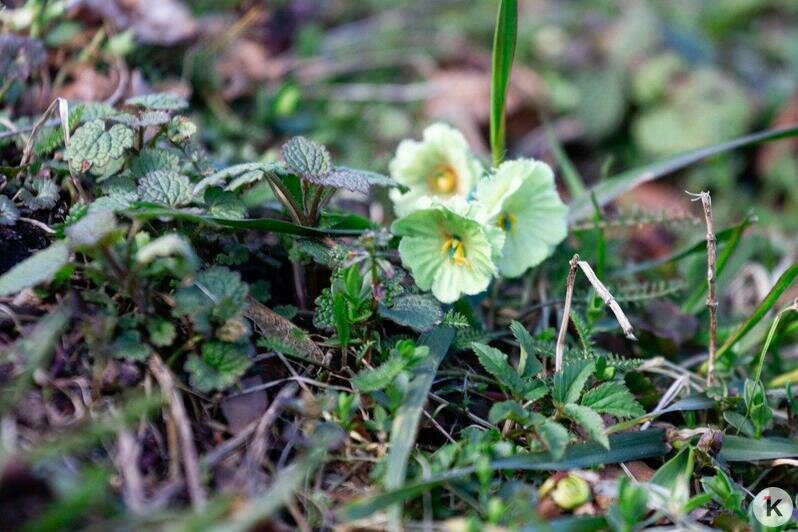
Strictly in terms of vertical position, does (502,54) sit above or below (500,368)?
above

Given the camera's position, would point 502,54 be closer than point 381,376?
No

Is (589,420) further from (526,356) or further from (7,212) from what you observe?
(7,212)

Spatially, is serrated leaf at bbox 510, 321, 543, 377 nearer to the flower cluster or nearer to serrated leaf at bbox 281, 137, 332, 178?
the flower cluster

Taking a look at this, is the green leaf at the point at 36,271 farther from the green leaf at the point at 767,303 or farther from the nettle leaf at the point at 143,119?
the green leaf at the point at 767,303

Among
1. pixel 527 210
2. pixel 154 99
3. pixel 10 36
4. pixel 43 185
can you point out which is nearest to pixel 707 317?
pixel 527 210

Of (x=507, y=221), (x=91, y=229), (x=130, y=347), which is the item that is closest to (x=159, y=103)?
(x=91, y=229)

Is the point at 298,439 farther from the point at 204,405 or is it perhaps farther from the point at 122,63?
the point at 122,63

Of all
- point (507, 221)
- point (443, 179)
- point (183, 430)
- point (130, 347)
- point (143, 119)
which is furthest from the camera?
point (443, 179)

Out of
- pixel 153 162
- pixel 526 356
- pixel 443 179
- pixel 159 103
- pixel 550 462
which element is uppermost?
pixel 159 103
